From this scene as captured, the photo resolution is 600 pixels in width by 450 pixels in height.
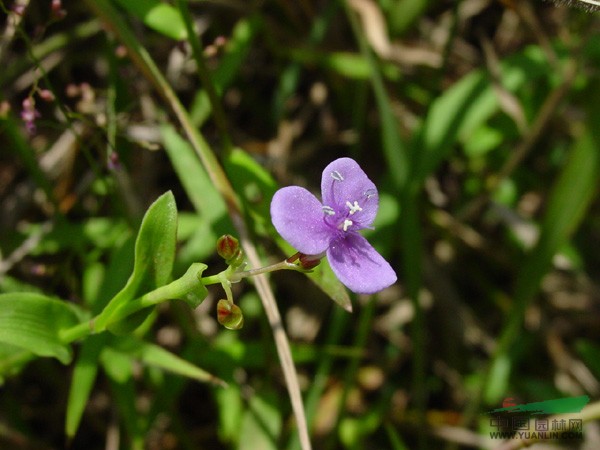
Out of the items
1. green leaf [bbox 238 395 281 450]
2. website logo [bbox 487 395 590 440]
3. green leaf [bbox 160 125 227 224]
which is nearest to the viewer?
green leaf [bbox 160 125 227 224]

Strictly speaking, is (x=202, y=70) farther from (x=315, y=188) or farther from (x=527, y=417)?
(x=527, y=417)

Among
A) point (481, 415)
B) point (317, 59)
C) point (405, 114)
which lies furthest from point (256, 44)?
point (481, 415)

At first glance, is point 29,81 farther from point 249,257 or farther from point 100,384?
point 249,257

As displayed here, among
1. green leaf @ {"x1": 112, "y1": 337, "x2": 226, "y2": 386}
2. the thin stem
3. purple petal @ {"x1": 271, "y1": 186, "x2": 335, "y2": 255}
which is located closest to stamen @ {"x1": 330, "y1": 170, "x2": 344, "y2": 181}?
purple petal @ {"x1": 271, "y1": 186, "x2": 335, "y2": 255}

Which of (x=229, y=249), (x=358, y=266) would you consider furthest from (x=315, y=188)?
(x=229, y=249)

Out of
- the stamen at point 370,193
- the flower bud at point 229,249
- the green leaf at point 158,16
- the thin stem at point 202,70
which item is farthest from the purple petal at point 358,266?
the green leaf at point 158,16

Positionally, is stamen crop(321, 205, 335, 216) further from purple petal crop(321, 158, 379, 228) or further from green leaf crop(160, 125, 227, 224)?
green leaf crop(160, 125, 227, 224)
